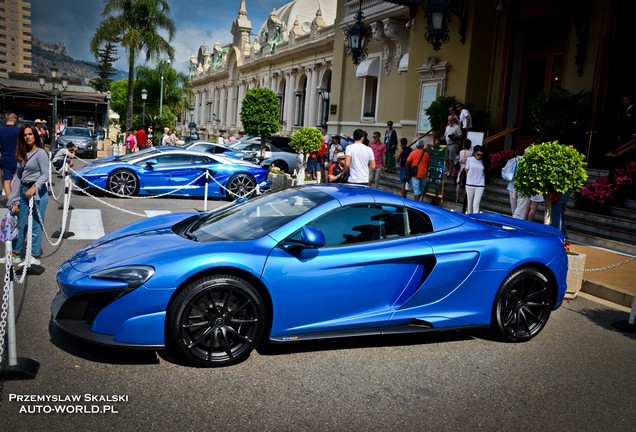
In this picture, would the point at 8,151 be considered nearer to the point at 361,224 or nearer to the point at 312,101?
the point at 361,224

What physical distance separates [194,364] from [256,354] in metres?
0.61

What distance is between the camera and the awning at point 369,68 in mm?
24500

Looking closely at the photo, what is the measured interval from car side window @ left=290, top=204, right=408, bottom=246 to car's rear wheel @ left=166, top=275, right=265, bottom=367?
2.25ft

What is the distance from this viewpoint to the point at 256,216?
208 inches

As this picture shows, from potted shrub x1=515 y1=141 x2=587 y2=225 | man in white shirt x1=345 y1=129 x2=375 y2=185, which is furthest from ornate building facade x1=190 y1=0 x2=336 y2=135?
potted shrub x1=515 y1=141 x2=587 y2=225

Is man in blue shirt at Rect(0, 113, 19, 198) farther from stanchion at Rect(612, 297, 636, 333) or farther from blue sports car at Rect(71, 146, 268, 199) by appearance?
stanchion at Rect(612, 297, 636, 333)


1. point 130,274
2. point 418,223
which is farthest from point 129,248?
point 418,223

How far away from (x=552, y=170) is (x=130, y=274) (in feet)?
20.0

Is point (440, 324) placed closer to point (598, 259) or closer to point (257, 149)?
point (598, 259)

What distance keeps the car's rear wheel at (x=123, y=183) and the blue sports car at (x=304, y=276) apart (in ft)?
30.7

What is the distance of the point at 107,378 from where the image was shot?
4125 millimetres

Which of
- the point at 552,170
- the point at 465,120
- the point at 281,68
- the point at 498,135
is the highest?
the point at 281,68

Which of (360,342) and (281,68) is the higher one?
(281,68)

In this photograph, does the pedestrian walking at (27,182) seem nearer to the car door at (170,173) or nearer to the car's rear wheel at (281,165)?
the car door at (170,173)
